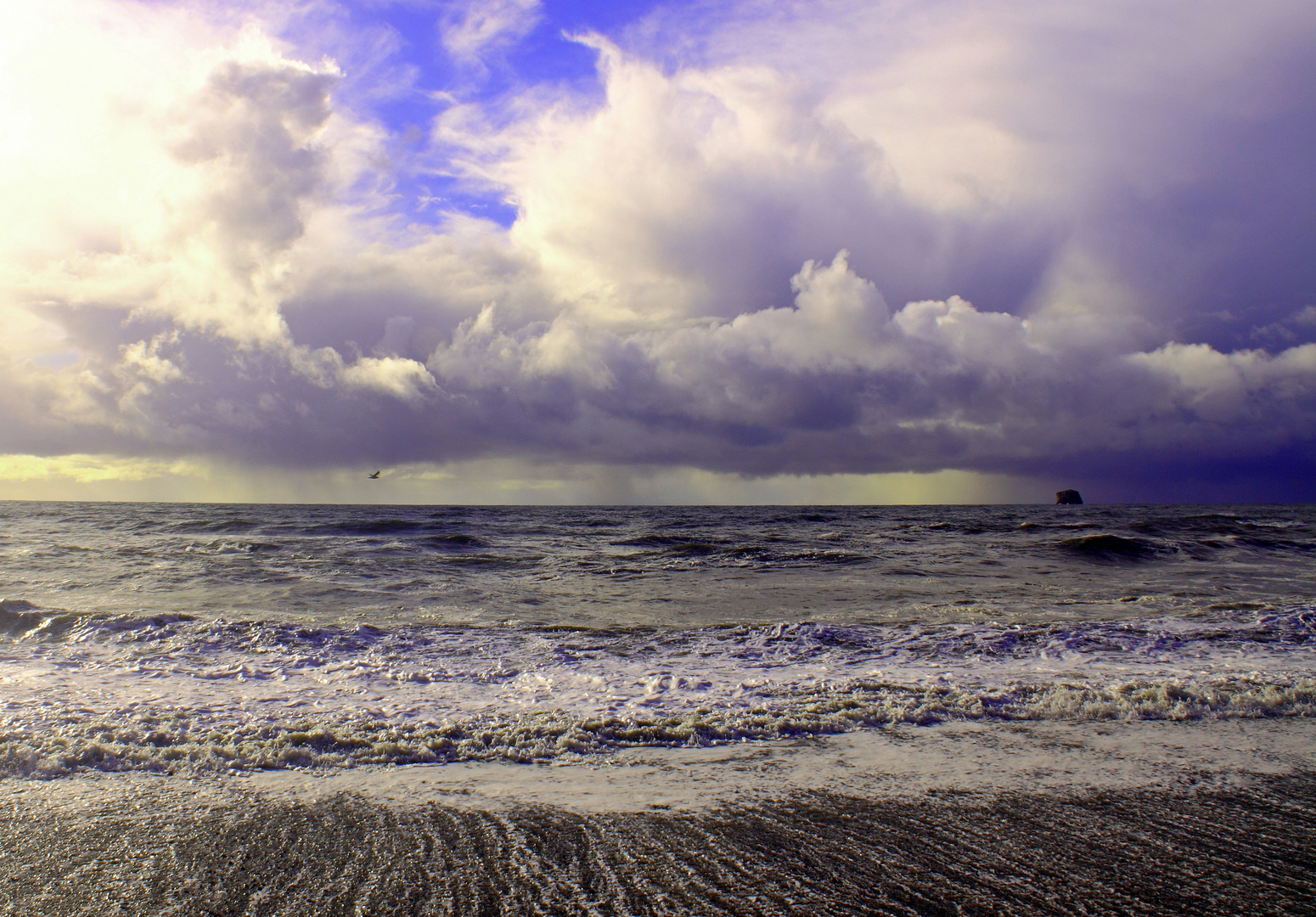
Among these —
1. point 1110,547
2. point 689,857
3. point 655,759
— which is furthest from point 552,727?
point 1110,547

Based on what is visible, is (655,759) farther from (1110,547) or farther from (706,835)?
(1110,547)

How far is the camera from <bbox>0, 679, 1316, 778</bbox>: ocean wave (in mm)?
4371

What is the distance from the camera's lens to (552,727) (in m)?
5.04

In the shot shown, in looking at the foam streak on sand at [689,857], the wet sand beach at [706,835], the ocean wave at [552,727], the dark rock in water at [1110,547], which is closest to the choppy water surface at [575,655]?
the ocean wave at [552,727]

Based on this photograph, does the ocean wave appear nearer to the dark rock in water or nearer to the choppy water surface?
the choppy water surface

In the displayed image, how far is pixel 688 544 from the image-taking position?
26531 mm

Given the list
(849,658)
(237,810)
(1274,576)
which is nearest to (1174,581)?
(1274,576)

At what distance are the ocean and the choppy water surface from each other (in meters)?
0.05

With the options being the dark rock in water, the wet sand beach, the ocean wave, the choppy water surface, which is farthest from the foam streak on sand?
the dark rock in water

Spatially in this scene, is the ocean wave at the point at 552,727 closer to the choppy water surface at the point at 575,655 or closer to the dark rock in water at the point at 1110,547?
the choppy water surface at the point at 575,655

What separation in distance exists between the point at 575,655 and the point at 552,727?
2.81 m

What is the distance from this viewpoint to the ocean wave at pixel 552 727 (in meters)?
4.37

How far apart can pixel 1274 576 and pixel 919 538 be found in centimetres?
1368

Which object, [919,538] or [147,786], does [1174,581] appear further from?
[147,786]
